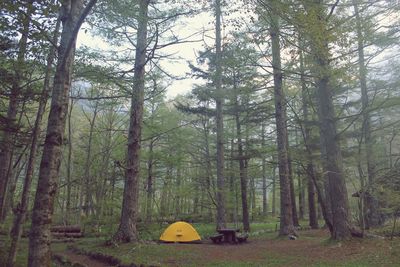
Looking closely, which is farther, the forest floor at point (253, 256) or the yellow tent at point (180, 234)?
the yellow tent at point (180, 234)

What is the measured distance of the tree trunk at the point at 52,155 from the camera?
3.87 metres

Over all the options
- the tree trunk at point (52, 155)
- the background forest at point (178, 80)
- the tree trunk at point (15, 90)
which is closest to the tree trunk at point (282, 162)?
the background forest at point (178, 80)

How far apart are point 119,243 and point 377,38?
358 inches

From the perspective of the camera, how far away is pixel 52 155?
4074mm

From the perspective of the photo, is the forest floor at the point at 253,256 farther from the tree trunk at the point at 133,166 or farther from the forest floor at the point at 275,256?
the tree trunk at the point at 133,166

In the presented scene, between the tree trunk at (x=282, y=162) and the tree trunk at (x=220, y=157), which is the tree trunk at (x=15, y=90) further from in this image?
the tree trunk at (x=282, y=162)

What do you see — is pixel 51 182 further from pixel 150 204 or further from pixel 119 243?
pixel 150 204

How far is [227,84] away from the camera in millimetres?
19156

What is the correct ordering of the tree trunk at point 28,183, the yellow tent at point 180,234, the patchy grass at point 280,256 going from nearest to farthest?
the tree trunk at point 28,183
the patchy grass at point 280,256
the yellow tent at point 180,234

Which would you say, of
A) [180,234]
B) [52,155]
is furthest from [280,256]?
[52,155]

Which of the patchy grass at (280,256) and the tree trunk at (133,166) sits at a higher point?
the tree trunk at (133,166)

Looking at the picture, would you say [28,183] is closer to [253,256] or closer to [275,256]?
[253,256]

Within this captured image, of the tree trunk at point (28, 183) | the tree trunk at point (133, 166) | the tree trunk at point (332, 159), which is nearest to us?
the tree trunk at point (28, 183)

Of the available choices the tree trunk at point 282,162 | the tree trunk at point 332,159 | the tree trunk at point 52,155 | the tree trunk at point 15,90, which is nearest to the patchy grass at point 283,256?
the tree trunk at point 332,159
